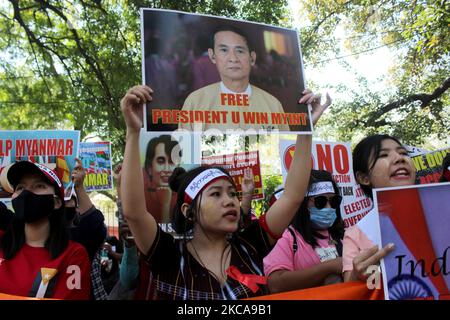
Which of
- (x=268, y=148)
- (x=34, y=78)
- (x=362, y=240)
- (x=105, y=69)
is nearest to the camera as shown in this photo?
(x=362, y=240)

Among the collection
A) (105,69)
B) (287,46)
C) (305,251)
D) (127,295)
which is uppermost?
(105,69)

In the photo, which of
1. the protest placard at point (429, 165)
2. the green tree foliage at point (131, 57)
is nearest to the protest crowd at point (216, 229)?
the protest placard at point (429, 165)

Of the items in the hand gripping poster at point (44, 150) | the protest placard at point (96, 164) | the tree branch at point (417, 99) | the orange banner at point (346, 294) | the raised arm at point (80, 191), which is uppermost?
the tree branch at point (417, 99)

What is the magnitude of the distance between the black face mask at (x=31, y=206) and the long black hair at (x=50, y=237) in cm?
5

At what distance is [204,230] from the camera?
1953 millimetres

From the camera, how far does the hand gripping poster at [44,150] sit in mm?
2811

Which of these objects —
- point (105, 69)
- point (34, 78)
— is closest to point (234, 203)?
point (105, 69)

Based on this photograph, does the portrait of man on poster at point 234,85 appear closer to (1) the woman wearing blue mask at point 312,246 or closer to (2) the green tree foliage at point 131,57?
(1) the woman wearing blue mask at point 312,246

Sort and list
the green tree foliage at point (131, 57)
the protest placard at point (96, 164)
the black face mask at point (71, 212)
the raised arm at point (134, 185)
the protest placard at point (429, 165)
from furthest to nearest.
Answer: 1. the green tree foliage at point (131, 57)
2. the protest placard at point (96, 164)
3. the protest placard at point (429, 165)
4. the black face mask at point (71, 212)
5. the raised arm at point (134, 185)

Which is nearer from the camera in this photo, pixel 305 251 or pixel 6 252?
pixel 6 252

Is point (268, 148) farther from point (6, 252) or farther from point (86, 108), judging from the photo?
point (6, 252)

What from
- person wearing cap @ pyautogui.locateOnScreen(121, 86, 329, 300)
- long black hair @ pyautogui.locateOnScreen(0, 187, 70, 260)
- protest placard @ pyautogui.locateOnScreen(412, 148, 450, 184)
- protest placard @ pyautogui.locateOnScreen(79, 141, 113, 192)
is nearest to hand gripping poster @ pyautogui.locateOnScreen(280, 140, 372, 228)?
protest placard @ pyautogui.locateOnScreen(412, 148, 450, 184)

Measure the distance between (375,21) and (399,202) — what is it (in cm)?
1161

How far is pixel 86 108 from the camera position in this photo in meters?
9.51
